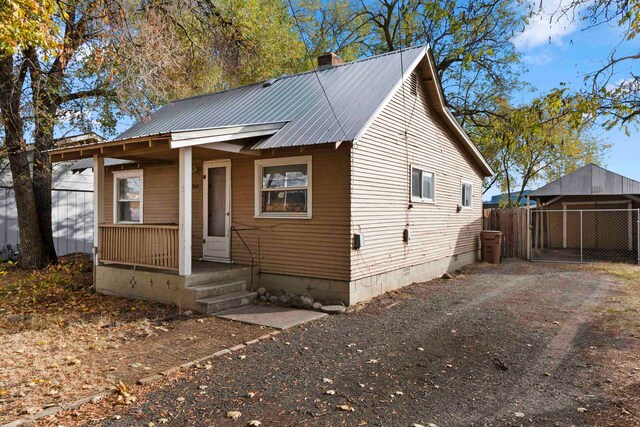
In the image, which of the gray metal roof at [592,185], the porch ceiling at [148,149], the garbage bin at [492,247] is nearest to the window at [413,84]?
the porch ceiling at [148,149]

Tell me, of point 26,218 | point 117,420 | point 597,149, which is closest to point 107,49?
point 117,420

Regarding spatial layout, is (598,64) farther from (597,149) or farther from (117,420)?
(597,149)

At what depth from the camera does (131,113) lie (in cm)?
1045

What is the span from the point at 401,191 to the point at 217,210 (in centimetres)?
436

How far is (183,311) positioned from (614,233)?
19.0 meters

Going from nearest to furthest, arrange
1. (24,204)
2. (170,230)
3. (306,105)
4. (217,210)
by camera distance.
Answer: (170,230) → (306,105) → (217,210) → (24,204)

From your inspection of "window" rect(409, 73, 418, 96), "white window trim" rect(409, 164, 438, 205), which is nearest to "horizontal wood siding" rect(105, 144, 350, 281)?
"white window trim" rect(409, 164, 438, 205)

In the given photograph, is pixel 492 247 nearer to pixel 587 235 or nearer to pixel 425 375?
pixel 587 235

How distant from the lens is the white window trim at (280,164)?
848cm

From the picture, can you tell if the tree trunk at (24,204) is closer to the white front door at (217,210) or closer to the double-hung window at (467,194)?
the white front door at (217,210)

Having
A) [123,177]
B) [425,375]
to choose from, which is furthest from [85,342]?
[123,177]

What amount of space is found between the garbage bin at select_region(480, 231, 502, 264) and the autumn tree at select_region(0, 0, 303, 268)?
10.1m

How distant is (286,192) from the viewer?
8836 millimetres

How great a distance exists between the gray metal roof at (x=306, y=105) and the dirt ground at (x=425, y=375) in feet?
11.4
